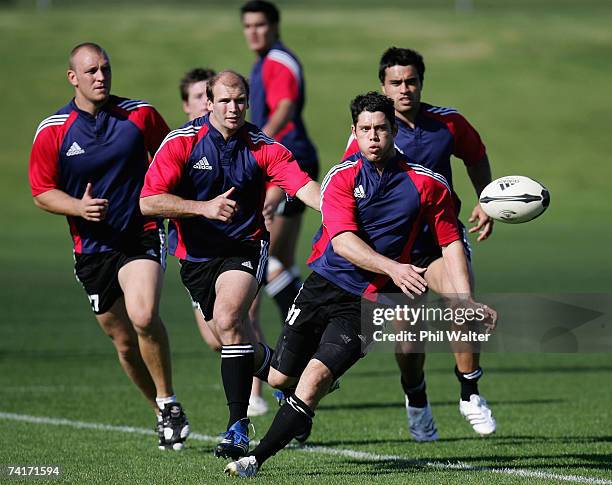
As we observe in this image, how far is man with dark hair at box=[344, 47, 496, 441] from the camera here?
8789 mm

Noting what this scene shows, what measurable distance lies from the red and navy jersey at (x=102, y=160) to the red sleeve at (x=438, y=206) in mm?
2213

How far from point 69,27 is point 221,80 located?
5358cm

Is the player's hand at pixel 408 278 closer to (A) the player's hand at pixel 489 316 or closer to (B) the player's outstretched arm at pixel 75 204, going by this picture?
(A) the player's hand at pixel 489 316

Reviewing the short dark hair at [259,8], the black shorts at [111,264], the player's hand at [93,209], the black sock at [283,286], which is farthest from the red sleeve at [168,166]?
the black sock at [283,286]

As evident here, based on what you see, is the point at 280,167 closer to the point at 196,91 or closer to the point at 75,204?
the point at 75,204

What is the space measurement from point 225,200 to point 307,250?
20.4m

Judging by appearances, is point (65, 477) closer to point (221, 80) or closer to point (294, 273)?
point (221, 80)

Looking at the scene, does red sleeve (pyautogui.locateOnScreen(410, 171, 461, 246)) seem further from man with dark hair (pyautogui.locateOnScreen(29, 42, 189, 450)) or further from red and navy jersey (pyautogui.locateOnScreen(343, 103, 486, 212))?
man with dark hair (pyautogui.locateOnScreen(29, 42, 189, 450))

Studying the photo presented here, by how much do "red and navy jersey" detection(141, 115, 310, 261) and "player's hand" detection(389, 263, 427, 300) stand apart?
1.23 m

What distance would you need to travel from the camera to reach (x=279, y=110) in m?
11.6

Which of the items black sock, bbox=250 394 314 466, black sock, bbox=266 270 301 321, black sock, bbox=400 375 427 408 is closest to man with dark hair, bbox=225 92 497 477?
black sock, bbox=250 394 314 466

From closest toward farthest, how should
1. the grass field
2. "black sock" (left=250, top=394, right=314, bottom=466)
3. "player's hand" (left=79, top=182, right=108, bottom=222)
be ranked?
1. "black sock" (left=250, top=394, right=314, bottom=466)
2. "player's hand" (left=79, top=182, right=108, bottom=222)
3. the grass field

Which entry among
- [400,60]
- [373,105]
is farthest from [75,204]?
[400,60]

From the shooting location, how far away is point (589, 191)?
42.0 metres
